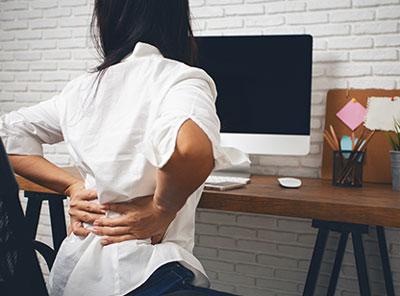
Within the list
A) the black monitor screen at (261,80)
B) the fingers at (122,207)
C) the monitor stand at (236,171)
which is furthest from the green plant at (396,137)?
the fingers at (122,207)

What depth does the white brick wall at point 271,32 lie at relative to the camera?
1.96m

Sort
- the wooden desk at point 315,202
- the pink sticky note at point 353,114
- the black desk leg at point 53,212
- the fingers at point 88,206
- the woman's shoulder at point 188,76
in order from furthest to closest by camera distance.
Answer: the pink sticky note at point 353,114, the black desk leg at point 53,212, the wooden desk at point 315,202, the fingers at point 88,206, the woman's shoulder at point 188,76

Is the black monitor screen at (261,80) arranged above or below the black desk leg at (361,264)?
above

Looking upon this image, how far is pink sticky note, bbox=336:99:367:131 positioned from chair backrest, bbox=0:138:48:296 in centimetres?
155

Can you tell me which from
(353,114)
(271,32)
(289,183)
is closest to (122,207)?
(289,183)

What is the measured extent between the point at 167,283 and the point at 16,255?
0.28m

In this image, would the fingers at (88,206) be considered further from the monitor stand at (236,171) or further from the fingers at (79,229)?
the monitor stand at (236,171)

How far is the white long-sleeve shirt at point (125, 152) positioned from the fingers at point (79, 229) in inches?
0.4

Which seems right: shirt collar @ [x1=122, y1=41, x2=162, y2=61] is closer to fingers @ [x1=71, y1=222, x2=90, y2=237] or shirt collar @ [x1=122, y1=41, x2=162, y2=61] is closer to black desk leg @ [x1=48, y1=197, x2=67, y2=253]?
fingers @ [x1=71, y1=222, x2=90, y2=237]

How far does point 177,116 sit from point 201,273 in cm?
36

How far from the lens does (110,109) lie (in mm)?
885

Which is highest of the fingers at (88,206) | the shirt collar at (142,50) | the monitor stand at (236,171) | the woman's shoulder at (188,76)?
the shirt collar at (142,50)

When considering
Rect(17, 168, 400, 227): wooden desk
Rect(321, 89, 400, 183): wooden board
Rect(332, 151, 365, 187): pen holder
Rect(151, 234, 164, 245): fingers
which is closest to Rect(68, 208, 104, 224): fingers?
Rect(151, 234, 164, 245): fingers

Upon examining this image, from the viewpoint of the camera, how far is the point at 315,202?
130cm
